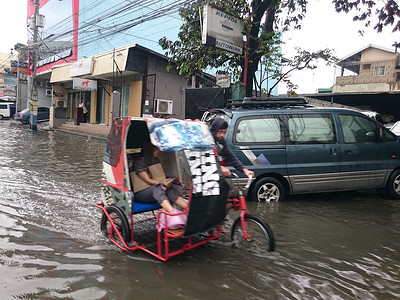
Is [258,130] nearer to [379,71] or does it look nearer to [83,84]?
[83,84]

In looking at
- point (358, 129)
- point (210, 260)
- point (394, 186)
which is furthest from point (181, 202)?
point (394, 186)

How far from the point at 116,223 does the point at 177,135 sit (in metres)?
1.44

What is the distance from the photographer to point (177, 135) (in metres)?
3.17

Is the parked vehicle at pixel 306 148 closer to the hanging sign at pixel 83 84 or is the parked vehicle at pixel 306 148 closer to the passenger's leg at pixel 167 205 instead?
the passenger's leg at pixel 167 205

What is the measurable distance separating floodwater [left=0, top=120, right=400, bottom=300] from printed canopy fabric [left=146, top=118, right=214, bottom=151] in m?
1.28

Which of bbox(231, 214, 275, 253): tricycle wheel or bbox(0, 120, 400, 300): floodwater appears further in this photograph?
bbox(231, 214, 275, 253): tricycle wheel

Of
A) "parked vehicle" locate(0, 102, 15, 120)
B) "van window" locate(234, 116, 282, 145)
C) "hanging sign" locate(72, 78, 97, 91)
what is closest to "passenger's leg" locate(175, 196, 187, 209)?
"van window" locate(234, 116, 282, 145)

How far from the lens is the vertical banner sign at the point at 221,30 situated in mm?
8055

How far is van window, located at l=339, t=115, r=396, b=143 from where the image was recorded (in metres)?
5.83

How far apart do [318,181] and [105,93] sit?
19.0 meters

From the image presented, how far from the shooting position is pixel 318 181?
5.65m

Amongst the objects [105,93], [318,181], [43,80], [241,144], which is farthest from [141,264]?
[43,80]

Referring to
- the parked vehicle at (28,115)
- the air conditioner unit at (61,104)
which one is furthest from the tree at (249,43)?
the parked vehicle at (28,115)

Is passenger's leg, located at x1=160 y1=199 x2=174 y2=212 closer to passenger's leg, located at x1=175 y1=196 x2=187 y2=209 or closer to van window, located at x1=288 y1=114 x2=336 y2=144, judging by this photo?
passenger's leg, located at x1=175 y1=196 x2=187 y2=209
